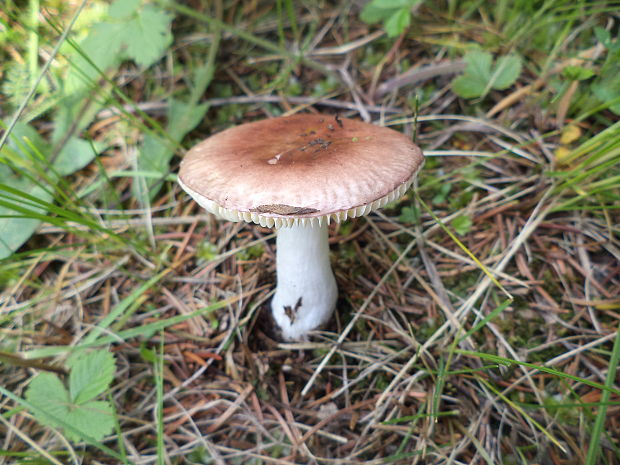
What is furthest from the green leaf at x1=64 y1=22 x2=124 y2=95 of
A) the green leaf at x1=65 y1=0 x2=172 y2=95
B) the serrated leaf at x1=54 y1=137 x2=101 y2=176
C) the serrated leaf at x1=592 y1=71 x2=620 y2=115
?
the serrated leaf at x1=592 y1=71 x2=620 y2=115

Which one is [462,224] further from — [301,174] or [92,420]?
[92,420]

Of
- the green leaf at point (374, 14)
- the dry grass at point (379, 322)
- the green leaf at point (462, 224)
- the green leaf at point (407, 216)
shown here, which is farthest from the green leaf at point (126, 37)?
the green leaf at point (462, 224)

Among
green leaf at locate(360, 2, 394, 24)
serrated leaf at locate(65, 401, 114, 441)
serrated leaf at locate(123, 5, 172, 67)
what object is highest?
serrated leaf at locate(123, 5, 172, 67)

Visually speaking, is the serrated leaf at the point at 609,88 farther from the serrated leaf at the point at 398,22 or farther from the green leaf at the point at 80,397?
the green leaf at the point at 80,397

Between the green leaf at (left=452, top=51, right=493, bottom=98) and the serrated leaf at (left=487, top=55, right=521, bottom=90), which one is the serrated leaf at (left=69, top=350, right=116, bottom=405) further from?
the serrated leaf at (left=487, top=55, right=521, bottom=90)

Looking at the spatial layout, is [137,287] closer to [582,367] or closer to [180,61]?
[180,61]
